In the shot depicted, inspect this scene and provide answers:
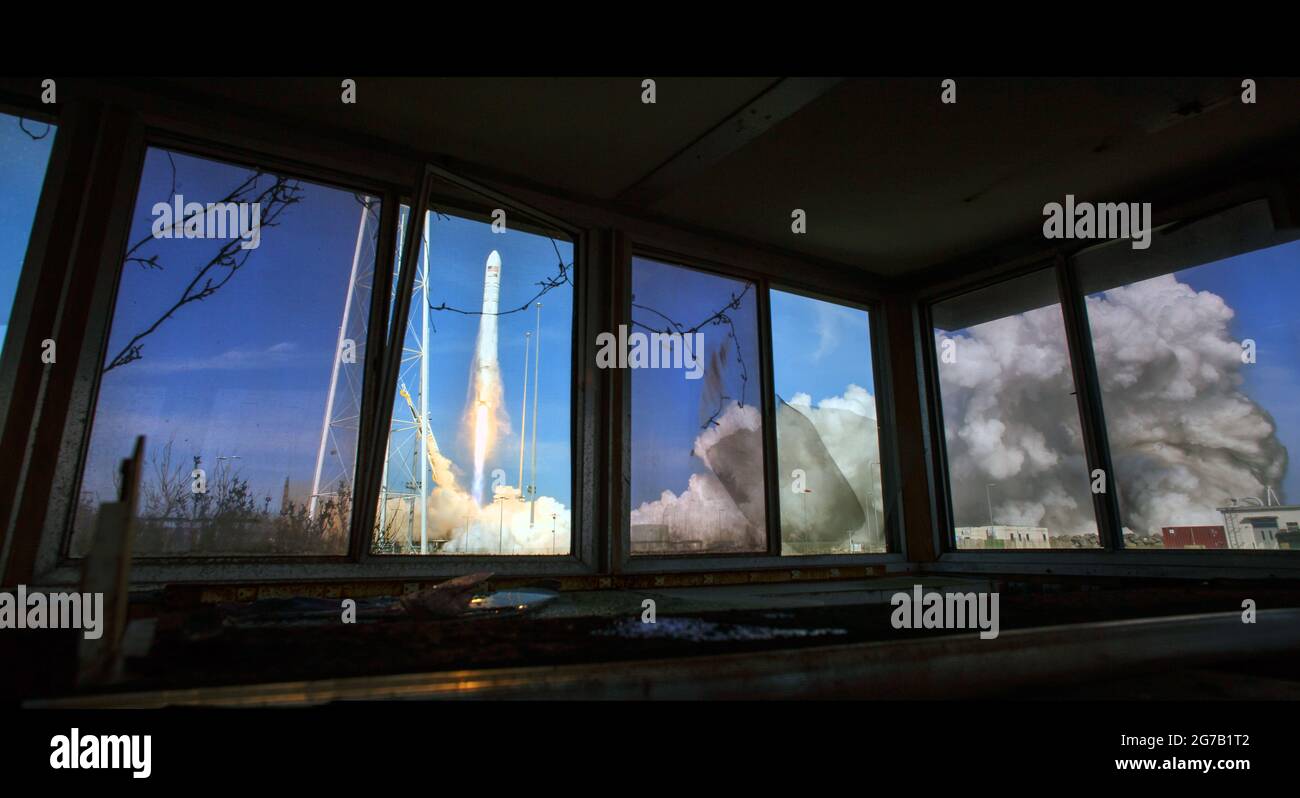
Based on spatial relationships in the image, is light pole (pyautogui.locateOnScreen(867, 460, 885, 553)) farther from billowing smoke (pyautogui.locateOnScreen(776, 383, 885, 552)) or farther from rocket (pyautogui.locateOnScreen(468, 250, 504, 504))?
rocket (pyautogui.locateOnScreen(468, 250, 504, 504))

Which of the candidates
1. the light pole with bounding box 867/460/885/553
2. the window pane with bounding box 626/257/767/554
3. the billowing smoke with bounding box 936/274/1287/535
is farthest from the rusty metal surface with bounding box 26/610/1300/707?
the light pole with bounding box 867/460/885/553

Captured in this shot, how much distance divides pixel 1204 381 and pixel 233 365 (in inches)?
208

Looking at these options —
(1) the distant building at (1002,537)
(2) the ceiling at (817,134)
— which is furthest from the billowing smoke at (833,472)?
(2) the ceiling at (817,134)

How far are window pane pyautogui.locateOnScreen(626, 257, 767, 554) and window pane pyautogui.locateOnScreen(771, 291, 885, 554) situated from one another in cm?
26

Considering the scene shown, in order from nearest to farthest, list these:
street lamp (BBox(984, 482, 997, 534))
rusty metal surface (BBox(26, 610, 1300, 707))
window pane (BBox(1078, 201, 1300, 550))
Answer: rusty metal surface (BBox(26, 610, 1300, 707))
window pane (BBox(1078, 201, 1300, 550))
street lamp (BBox(984, 482, 997, 534))

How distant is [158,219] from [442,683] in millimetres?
3105

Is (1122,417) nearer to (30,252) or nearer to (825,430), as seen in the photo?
(825,430)

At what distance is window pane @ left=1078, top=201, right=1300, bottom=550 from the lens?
349 cm

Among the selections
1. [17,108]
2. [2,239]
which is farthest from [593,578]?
[17,108]

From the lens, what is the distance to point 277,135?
3.14m

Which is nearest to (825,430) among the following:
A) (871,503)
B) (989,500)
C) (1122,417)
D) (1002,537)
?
(871,503)

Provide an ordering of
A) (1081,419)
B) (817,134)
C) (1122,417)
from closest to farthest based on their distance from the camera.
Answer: (817,134)
(1122,417)
(1081,419)

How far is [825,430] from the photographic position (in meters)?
4.83

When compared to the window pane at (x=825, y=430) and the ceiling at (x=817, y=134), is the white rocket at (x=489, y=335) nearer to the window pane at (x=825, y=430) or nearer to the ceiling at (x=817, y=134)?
the ceiling at (x=817, y=134)
